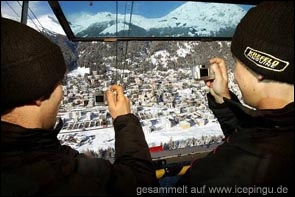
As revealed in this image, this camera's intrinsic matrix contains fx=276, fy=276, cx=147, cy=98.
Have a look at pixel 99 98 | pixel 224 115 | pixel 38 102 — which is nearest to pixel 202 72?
pixel 224 115

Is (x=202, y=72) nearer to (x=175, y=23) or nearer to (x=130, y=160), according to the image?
(x=130, y=160)

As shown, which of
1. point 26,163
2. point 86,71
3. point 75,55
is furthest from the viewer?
point 86,71

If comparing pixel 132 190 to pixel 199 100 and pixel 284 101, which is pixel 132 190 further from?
pixel 199 100

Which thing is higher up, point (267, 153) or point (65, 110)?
point (267, 153)

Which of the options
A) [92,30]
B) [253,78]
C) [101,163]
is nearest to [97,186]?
[101,163]

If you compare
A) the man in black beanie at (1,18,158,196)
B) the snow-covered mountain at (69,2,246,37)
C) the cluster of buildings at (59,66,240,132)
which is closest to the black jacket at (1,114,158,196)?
the man in black beanie at (1,18,158,196)

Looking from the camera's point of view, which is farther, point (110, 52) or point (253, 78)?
point (110, 52)

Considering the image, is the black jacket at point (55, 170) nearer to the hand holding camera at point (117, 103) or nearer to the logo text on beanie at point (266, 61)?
the hand holding camera at point (117, 103)

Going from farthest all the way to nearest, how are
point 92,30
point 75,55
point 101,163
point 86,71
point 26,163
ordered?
1. point 86,71
2. point 75,55
3. point 92,30
4. point 101,163
5. point 26,163

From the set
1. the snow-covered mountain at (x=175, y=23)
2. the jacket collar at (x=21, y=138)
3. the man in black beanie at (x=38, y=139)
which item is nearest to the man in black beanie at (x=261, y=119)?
the man in black beanie at (x=38, y=139)
